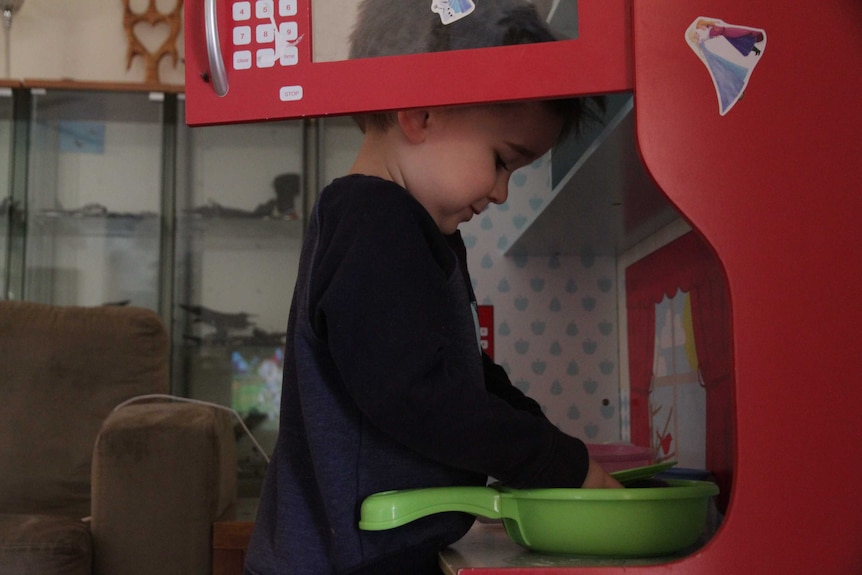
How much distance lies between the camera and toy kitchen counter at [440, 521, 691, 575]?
55 cm

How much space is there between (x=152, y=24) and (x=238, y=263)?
0.98 metres

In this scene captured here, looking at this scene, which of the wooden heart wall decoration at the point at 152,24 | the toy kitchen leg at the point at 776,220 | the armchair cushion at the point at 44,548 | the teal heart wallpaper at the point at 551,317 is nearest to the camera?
the toy kitchen leg at the point at 776,220

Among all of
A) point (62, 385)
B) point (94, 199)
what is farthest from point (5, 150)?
point (62, 385)

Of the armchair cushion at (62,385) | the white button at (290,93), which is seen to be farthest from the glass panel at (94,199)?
the white button at (290,93)

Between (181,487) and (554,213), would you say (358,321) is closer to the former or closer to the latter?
(554,213)

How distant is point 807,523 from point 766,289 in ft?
0.45

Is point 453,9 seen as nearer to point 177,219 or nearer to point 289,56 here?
point 289,56

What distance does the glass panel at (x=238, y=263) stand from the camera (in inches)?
117

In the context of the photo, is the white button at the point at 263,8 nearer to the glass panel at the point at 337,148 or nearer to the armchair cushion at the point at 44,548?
the armchair cushion at the point at 44,548

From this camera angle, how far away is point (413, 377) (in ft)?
1.93

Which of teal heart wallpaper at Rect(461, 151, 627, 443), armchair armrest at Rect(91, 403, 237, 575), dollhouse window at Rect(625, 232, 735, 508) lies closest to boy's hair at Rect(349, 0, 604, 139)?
dollhouse window at Rect(625, 232, 735, 508)

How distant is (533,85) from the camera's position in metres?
0.57

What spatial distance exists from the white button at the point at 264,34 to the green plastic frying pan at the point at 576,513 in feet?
1.03

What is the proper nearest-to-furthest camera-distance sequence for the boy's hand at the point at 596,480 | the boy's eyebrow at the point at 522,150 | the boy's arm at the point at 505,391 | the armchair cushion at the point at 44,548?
the boy's hand at the point at 596,480 → the boy's eyebrow at the point at 522,150 → the boy's arm at the point at 505,391 → the armchair cushion at the point at 44,548
